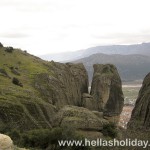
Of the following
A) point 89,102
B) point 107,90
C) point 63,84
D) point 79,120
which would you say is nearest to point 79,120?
point 79,120

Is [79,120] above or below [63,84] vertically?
below

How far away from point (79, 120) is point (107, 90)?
182 feet

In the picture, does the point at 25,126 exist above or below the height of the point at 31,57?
below

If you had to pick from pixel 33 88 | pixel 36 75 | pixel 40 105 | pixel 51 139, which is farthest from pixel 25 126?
pixel 36 75

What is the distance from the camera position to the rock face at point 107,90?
110 metres

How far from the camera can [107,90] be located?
113 meters

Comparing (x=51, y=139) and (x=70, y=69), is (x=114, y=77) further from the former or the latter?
(x=51, y=139)

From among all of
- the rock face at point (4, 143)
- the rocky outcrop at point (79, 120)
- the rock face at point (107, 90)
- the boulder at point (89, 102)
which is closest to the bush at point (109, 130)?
the rocky outcrop at point (79, 120)

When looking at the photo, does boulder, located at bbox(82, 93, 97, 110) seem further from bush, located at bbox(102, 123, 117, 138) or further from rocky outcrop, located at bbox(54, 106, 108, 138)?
bush, located at bbox(102, 123, 117, 138)

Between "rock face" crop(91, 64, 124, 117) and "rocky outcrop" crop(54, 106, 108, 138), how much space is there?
46.8 metres

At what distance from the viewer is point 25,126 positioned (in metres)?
57.3

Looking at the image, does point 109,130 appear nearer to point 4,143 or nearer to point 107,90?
point 4,143

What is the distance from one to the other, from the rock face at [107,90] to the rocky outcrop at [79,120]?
4681 centimetres

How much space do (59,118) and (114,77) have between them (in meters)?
58.5
